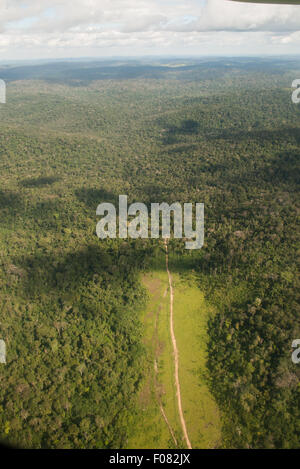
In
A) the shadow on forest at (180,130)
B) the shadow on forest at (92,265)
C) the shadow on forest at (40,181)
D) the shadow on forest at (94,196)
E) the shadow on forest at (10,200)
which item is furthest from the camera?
the shadow on forest at (180,130)

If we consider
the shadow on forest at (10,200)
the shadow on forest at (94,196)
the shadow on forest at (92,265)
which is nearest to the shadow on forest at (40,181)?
the shadow on forest at (10,200)

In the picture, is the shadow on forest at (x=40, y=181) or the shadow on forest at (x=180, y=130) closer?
the shadow on forest at (x=40, y=181)

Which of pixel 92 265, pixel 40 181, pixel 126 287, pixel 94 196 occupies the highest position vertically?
pixel 40 181

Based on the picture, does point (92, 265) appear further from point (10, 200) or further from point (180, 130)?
point (180, 130)

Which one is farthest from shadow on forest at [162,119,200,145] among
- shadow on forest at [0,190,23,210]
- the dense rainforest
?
shadow on forest at [0,190,23,210]

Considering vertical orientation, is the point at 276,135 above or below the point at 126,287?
above

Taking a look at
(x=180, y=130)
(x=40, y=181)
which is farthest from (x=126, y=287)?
(x=180, y=130)

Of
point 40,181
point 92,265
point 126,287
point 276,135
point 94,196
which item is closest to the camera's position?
point 126,287

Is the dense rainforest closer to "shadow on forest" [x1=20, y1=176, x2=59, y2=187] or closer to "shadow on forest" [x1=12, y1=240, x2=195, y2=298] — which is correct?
"shadow on forest" [x1=12, y1=240, x2=195, y2=298]

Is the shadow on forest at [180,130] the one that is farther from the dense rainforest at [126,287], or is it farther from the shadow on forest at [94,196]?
the shadow on forest at [94,196]
